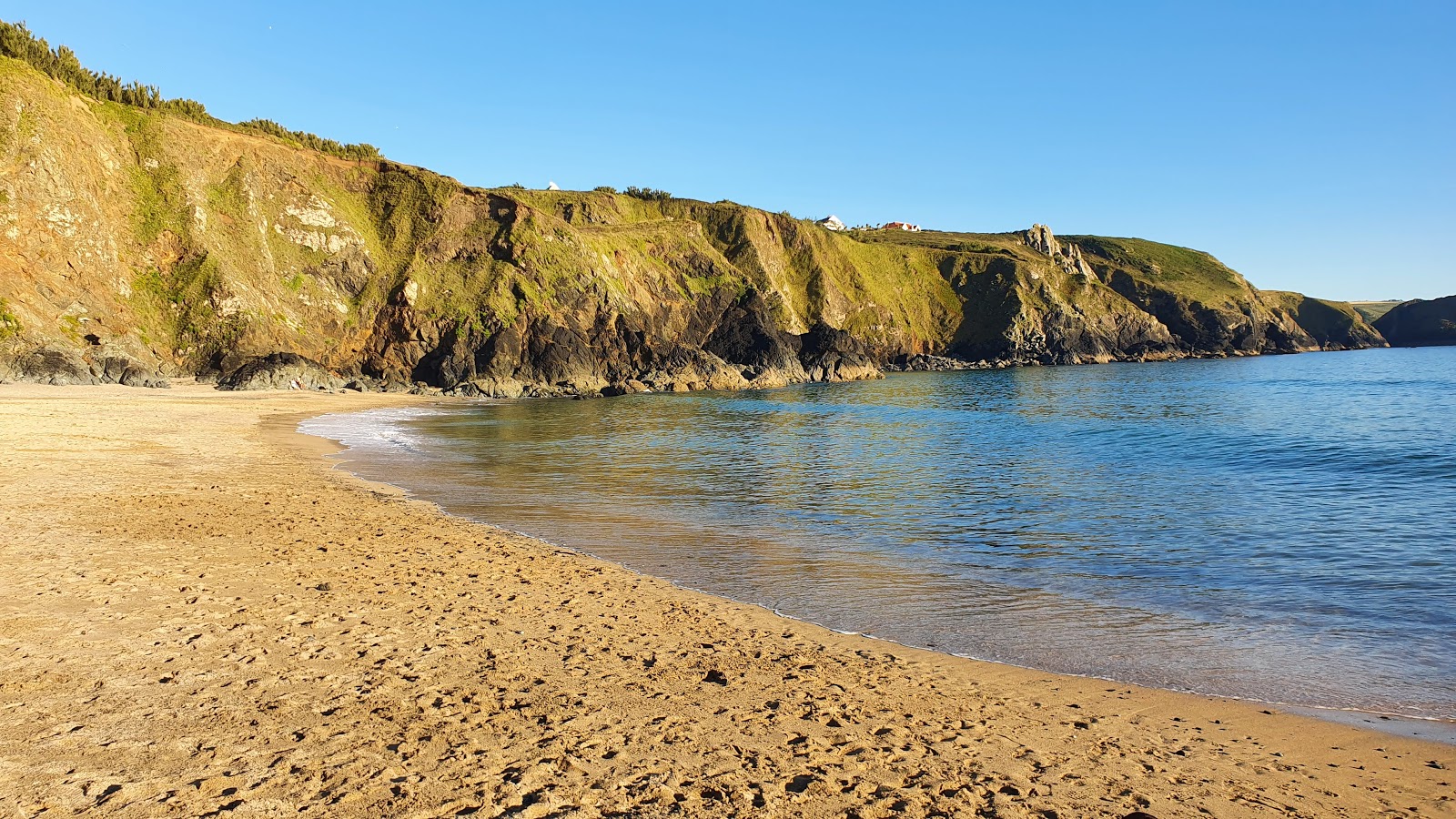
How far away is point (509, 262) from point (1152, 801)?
7361cm

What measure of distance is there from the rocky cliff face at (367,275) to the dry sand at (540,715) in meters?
43.8

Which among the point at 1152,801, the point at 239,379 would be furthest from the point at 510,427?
the point at 1152,801

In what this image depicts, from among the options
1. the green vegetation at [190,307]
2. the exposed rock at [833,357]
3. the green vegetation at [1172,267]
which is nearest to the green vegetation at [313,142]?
the green vegetation at [190,307]

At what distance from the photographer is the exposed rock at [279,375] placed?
52438 millimetres

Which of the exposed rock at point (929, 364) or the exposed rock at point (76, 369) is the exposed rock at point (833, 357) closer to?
the exposed rock at point (929, 364)

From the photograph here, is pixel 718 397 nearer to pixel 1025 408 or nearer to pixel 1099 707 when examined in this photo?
pixel 1025 408

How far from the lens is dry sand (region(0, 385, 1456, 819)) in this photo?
5039mm

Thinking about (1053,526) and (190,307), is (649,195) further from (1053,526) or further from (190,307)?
(1053,526)

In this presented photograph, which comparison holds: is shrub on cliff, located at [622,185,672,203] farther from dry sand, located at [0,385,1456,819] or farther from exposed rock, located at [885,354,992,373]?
dry sand, located at [0,385,1456,819]

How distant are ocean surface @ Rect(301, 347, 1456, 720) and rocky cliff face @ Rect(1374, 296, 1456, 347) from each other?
179 m

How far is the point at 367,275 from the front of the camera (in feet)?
222

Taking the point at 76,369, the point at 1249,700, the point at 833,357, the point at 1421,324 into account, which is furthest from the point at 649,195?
the point at 1421,324

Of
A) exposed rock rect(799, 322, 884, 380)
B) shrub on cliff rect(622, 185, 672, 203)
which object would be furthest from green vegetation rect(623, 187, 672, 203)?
exposed rock rect(799, 322, 884, 380)

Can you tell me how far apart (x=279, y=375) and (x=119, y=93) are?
28.6m
